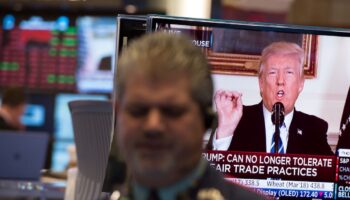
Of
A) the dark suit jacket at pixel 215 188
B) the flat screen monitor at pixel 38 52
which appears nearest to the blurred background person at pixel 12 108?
the flat screen monitor at pixel 38 52

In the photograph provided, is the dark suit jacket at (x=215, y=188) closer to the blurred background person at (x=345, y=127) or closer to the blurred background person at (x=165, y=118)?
the blurred background person at (x=165, y=118)

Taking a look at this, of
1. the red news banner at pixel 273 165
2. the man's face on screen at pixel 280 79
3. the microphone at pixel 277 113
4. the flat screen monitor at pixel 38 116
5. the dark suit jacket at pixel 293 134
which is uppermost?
the man's face on screen at pixel 280 79

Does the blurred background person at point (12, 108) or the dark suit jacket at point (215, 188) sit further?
the blurred background person at point (12, 108)

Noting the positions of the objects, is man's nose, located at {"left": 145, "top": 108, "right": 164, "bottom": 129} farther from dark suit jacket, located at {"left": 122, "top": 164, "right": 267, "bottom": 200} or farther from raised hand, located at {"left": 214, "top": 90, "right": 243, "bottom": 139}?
raised hand, located at {"left": 214, "top": 90, "right": 243, "bottom": 139}

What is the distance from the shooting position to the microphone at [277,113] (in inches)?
89.2

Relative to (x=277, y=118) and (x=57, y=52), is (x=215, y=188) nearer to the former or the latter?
(x=277, y=118)

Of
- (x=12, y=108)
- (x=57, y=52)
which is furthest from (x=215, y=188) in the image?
(x=57, y=52)

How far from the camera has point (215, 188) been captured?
3.39 feet

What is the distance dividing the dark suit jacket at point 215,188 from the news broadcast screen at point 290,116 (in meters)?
1.14

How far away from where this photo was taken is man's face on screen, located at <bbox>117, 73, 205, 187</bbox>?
0.98m

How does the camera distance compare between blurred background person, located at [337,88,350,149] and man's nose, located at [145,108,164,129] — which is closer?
man's nose, located at [145,108,164,129]

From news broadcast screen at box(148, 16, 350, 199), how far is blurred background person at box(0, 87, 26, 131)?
5.23 m

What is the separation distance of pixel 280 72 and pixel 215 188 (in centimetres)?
125

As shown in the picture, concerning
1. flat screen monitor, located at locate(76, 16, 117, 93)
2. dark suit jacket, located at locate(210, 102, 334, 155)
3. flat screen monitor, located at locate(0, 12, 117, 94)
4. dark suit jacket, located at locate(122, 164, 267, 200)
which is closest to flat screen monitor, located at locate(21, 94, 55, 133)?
flat screen monitor, located at locate(0, 12, 117, 94)
